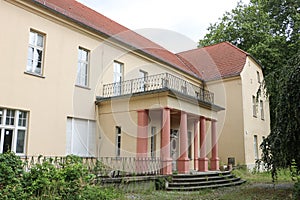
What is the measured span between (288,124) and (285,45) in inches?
789

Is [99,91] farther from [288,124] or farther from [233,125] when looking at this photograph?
[233,125]

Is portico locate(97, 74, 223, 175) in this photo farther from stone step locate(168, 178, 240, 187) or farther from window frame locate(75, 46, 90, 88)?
window frame locate(75, 46, 90, 88)

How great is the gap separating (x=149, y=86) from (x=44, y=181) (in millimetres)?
11491

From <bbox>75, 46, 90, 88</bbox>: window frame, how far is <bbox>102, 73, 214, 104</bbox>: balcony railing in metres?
1.11

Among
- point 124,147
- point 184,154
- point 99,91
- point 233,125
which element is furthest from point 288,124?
point 233,125

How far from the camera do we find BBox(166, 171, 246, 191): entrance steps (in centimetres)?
1224

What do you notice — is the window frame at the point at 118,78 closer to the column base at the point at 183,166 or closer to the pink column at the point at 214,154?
the column base at the point at 183,166

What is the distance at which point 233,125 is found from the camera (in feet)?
71.3

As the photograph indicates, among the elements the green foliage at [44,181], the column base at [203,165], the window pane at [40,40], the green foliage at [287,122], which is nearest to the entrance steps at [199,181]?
the column base at [203,165]

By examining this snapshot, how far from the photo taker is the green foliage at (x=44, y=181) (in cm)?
637

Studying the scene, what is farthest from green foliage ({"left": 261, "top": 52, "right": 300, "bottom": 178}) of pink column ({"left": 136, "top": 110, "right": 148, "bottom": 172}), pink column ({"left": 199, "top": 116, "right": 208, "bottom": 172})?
pink column ({"left": 199, "top": 116, "right": 208, "bottom": 172})

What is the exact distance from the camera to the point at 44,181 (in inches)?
259

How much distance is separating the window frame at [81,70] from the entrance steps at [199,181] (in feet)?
19.2

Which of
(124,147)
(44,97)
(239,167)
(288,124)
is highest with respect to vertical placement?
(44,97)
